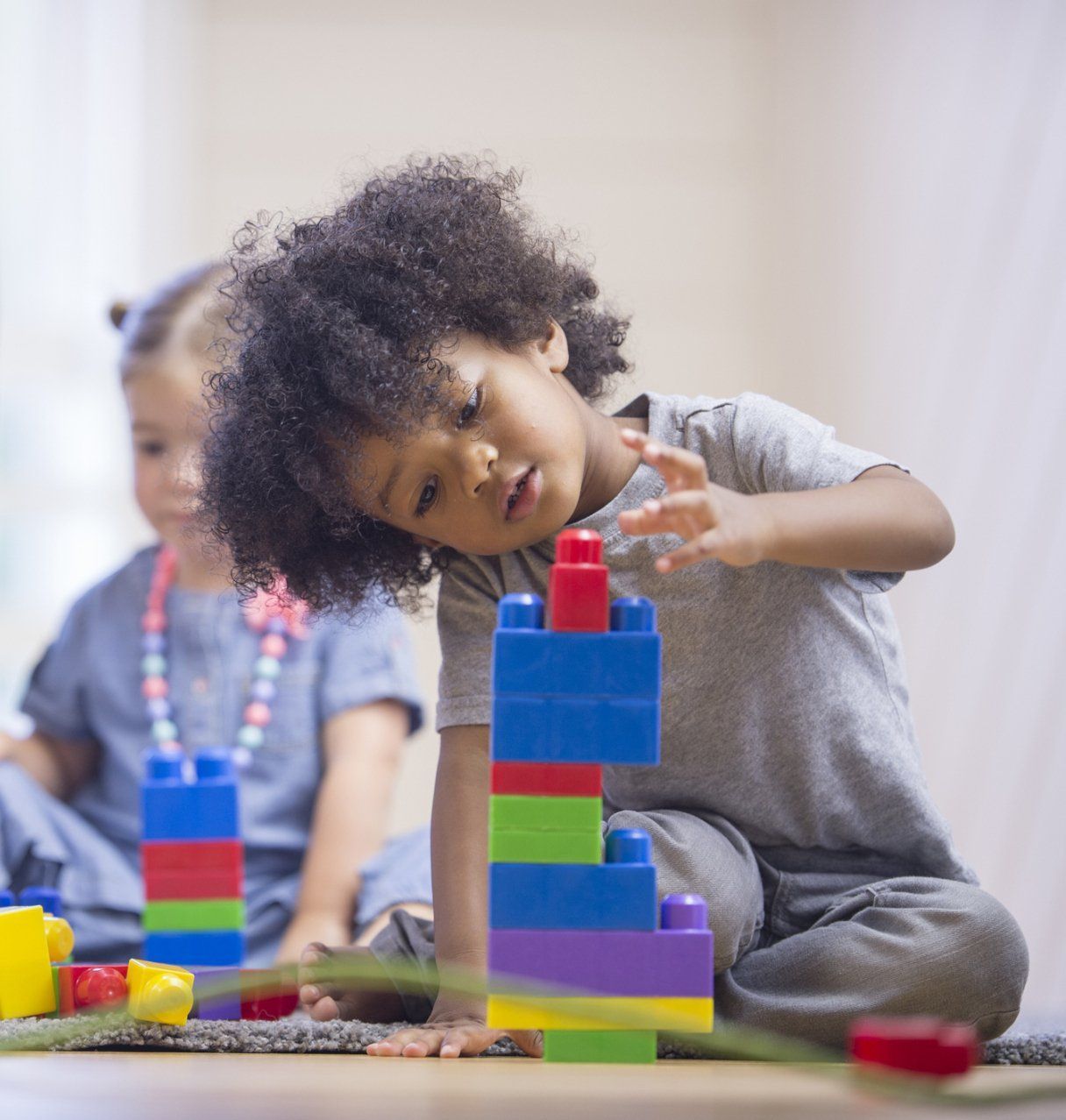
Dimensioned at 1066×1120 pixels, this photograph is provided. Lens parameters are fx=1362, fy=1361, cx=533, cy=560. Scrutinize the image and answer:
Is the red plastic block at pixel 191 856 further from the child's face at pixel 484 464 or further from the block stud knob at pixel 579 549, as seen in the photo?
the block stud knob at pixel 579 549

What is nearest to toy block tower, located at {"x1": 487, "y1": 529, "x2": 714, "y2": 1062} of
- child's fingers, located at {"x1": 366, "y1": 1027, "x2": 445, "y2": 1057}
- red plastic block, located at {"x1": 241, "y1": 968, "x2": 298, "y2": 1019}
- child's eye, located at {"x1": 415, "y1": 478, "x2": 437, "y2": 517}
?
child's fingers, located at {"x1": 366, "y1": 1027, "x2": 445, "y2": 1057}

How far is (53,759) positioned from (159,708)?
0.47 ft

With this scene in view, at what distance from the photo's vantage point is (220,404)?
36.2 inches

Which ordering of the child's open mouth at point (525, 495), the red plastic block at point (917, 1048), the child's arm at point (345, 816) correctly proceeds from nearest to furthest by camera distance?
the red plastic block at point (917, 1048) → the child's open mouth at point (525, 495) → the child's arm at point (345, 816)

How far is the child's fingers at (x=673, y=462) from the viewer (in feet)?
2.04

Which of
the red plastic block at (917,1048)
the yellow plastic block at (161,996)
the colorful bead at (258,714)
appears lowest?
the yellow plastic block at (161,996)

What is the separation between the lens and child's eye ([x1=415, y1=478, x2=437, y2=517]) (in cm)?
82

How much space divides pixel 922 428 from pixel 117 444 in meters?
1.19

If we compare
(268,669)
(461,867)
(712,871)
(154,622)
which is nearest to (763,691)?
(712,871)

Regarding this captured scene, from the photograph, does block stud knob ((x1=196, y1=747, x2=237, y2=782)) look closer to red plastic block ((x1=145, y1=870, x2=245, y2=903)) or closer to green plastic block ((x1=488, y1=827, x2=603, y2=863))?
red plastic block ((x1=145, y1=870, x2=245, y2=903))

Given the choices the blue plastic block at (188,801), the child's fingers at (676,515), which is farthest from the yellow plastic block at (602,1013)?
the blue plastic block at (188,801)

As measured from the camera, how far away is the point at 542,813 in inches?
23.8

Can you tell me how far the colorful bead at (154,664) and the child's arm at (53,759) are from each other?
118mm

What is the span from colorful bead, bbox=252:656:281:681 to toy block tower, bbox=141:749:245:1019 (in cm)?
44
